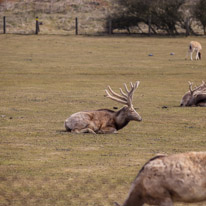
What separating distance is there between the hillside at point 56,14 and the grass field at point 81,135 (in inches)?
535

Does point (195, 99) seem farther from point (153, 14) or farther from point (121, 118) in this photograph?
point (153, 14)

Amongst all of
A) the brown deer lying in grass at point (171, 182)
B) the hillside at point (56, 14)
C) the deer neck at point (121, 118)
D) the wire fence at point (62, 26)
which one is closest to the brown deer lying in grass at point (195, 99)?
the deer neck at point (121, 118)

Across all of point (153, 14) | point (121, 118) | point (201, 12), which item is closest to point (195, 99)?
point (121, 118)

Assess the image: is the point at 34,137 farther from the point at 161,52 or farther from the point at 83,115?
the point at 161,52

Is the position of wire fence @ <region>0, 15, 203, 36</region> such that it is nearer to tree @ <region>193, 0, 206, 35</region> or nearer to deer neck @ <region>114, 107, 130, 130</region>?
tree @ <region>193, 0, 206, 35</region>

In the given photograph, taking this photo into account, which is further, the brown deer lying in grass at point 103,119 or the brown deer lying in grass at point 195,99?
the brown deer lying in grass at point 195,99

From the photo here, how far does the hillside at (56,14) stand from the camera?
5319 centimetres

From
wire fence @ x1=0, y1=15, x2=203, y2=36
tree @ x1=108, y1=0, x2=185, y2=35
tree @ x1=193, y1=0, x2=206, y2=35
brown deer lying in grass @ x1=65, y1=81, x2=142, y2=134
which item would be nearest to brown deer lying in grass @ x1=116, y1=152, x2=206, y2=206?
brown deer lying in grass @ x1=65, y1=81, x2=142, y2=134

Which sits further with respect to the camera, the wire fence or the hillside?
the hillside

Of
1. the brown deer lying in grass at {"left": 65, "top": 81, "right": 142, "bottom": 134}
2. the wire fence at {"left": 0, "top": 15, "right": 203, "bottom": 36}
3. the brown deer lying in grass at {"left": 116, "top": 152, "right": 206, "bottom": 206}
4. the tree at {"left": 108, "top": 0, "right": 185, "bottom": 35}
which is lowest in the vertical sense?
the wire fence at {"left": 0, "top": 15, "right": 203, "bottom": 36}

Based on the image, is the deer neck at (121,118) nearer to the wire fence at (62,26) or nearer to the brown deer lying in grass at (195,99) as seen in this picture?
the brown deer lying in grass at (195,99)

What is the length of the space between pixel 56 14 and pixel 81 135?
46357 millimetres

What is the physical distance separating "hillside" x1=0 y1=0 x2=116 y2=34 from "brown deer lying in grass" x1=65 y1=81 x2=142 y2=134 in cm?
3632

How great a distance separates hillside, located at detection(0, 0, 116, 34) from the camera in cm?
5319
